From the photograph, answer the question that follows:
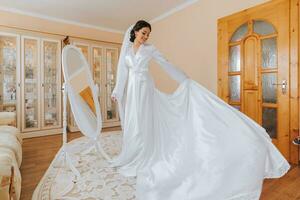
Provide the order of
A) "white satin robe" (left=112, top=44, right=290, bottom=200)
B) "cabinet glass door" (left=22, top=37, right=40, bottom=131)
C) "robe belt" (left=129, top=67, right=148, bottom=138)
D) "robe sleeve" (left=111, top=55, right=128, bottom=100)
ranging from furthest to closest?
"cabinet glass door" (left=22, top=37, right=40, bottom=131)
"robe sleeve" (left=111, top=55, right=128, bottom=100)
"robe belt" (left=129, top=67, right=148, bottom=138)
"white satin robe" (left=112, top=44, right=290, bottom=200)

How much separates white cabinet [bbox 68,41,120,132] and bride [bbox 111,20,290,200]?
244 cm

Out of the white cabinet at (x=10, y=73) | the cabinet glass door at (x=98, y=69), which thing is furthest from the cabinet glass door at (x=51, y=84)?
the cabinet glass door at (x=98, y=69)

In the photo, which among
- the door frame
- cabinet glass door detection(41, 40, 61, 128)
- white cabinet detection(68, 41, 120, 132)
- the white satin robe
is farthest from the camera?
white cabinet detection(68, 41, 120, 132)

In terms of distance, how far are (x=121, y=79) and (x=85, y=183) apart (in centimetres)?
111

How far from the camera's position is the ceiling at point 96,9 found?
11.3 feet

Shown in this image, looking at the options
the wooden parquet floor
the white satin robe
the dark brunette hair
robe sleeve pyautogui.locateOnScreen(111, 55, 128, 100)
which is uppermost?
the dark brunette hair

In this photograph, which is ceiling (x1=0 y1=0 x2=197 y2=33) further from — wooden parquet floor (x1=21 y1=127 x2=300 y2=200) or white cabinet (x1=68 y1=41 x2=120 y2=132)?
wooden parquet floor (x1=21 y1=127 x2=300 y2=200)

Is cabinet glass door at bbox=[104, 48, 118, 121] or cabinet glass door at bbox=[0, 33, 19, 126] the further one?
cabinet glass door at bbox=[104, 48, 118, 121]

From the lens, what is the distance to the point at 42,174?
2.05 m

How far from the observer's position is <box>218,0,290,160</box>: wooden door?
93.8 inches

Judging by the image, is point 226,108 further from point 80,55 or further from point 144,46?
point 80,55

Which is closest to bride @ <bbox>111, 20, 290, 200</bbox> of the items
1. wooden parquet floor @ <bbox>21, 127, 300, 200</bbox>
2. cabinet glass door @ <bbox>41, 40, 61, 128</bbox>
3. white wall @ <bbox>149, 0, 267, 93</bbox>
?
wooden parquet floor @ <bbox>21, 127, 300, 200</bbox>

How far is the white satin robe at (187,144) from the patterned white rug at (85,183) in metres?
0.14

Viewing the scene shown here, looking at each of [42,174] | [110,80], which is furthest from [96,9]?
[42,174]
